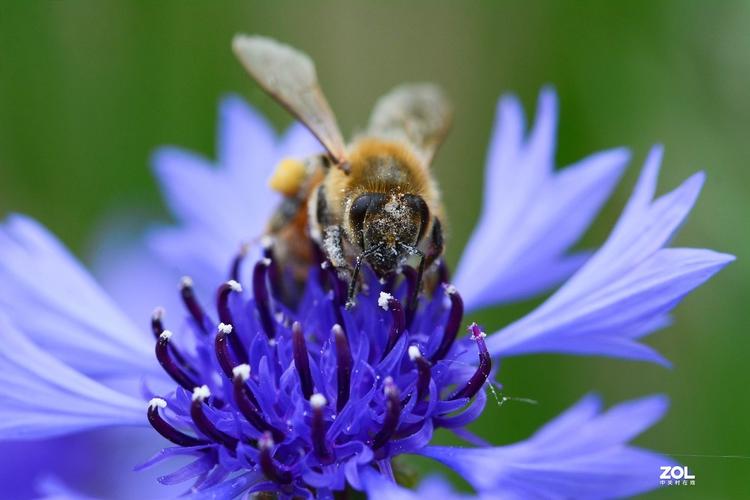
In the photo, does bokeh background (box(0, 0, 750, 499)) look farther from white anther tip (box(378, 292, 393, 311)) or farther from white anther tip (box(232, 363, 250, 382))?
white anther tip (box(232, 363, 250, 382))

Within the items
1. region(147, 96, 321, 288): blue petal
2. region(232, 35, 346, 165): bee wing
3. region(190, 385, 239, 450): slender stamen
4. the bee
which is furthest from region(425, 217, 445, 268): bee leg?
region(147, 96, 321, 288): blue petal

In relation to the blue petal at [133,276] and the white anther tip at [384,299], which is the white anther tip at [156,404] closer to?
the white anther tip at [384,299]

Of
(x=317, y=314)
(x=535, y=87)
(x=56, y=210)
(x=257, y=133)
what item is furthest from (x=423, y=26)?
(x=317, y=314)

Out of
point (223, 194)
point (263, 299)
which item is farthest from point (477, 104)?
point (263, 299)

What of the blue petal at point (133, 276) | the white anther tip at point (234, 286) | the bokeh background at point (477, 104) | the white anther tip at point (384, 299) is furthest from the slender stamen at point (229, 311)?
the blue petal at point (133, 276)

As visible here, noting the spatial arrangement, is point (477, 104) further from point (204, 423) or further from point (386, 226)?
point (204, 423)
